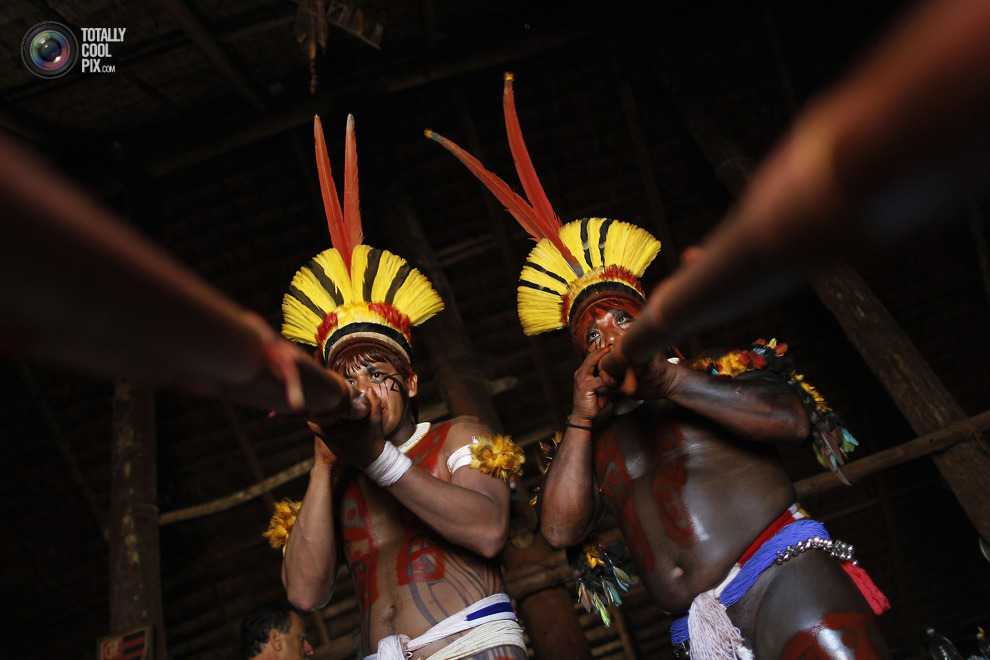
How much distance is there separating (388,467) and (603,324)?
1.09m

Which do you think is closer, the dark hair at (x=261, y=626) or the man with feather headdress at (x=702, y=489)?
the man with feather headdress at (x=702, y=489)

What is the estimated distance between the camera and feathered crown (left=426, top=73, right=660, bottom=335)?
286cm

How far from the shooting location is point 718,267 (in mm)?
968

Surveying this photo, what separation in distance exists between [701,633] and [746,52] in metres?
4.64

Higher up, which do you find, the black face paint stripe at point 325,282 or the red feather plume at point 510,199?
the red feather plume at point 510,199

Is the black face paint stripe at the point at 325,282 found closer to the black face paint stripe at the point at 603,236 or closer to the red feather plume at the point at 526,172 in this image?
the red feather plume at the point at 526,172

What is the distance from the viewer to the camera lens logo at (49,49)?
12.0ft

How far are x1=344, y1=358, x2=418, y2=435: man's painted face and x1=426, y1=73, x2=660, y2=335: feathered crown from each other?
759mm

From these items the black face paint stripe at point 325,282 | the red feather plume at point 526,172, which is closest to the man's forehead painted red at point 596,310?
the red feather plume at point 526,172

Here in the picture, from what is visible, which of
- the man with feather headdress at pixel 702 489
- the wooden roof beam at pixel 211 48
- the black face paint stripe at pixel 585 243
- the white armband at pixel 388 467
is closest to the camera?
the white armband at pixel 388 467

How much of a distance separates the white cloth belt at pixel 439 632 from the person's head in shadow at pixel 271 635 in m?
1.45

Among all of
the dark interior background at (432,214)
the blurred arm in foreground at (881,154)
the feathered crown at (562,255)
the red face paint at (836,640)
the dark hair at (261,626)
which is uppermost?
the dark interior background at (432,214)

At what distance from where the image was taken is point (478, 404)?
4422mm

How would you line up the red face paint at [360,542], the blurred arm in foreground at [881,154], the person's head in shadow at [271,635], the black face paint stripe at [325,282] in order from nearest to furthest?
the blurred arm in foreground at [881,154], the red face paint at [360,542], the black face paint stripe at [325,282], the person's head in shadow at [271,635]
